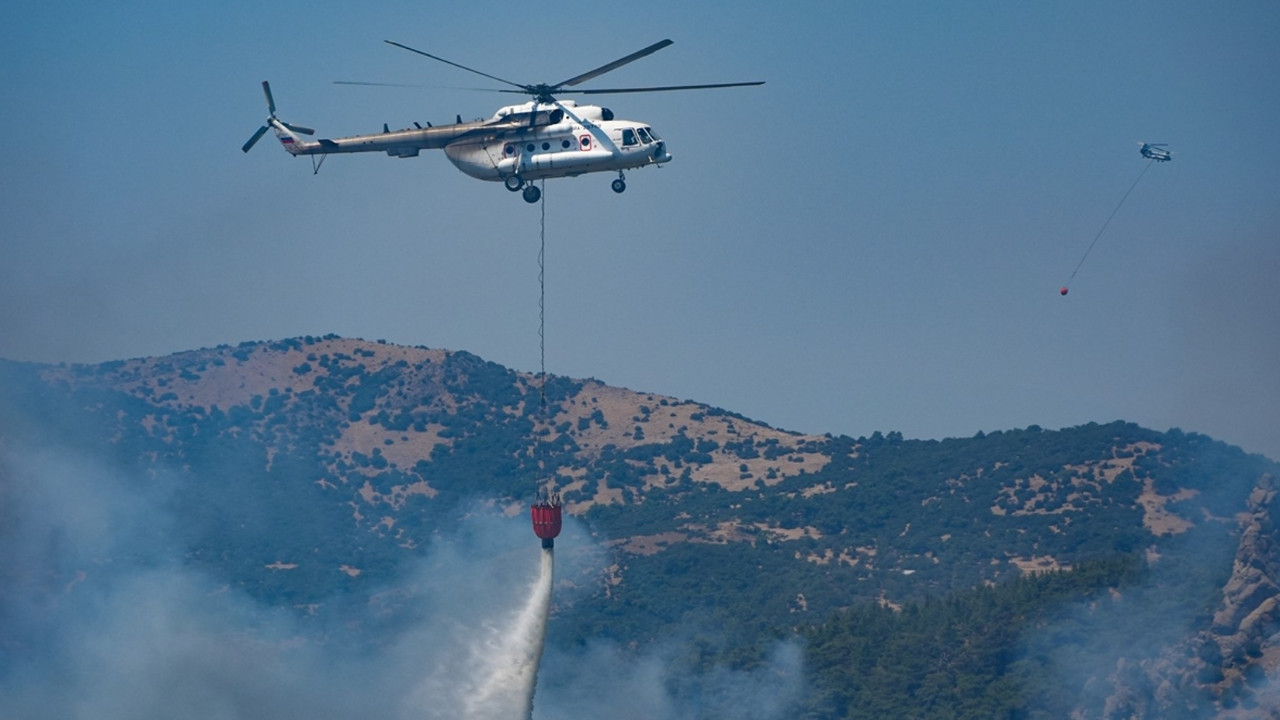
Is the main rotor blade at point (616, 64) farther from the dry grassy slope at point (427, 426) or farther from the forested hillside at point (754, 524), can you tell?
the dry grassy slope at point (427, 426)

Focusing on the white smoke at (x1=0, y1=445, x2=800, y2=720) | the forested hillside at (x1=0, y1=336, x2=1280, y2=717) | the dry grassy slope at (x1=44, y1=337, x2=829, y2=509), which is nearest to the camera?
the white smoke at (x1=0, y1=445, x2=800, y2=720)

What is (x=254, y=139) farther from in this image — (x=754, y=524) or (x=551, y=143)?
(x=754, y=524)

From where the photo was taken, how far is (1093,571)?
12462 cm

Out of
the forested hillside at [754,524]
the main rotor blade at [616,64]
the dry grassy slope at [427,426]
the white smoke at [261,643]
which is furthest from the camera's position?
the dry grassy slope at [427,426]

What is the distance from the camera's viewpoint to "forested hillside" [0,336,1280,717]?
11388 cm

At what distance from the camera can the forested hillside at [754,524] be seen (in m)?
114

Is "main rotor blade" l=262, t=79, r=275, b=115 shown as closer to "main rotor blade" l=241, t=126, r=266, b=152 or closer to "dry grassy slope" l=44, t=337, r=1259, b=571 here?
"main rotor blade" l=241, t=126, r=266, b=152

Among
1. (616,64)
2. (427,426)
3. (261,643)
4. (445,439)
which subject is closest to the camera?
(616,64)

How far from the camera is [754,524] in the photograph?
16512 centimetres

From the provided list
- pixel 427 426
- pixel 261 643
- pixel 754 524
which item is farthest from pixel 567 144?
pixel 427 426

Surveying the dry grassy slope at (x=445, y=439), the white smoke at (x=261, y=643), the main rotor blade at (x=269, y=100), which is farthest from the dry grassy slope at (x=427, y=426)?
the main rotor blade at (x=269, y=100)

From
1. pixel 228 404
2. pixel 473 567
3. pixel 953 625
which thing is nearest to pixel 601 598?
pixel 473 567

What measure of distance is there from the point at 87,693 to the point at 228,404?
8181 cm

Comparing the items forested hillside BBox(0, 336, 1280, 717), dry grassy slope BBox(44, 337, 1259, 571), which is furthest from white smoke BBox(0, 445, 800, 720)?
dry grassy slope BBox(44, 337, 1259, 571)
